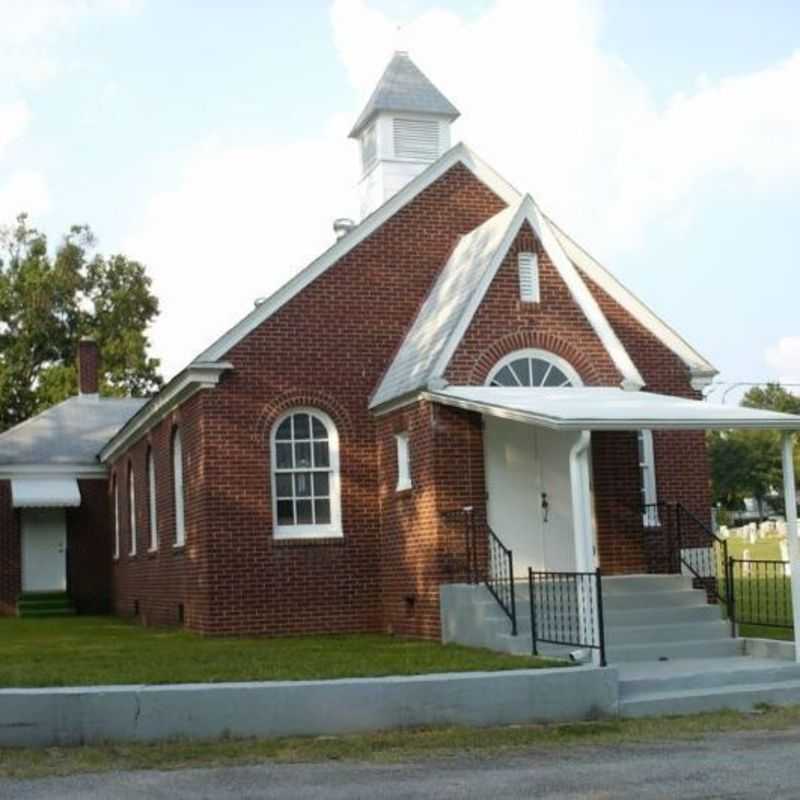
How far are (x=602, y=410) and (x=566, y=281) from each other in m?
3.95

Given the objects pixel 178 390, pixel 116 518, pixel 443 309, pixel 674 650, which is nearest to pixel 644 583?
pixel 674 650

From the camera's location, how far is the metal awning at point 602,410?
549 inches

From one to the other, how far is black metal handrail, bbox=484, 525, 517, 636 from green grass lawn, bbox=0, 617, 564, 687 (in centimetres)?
60

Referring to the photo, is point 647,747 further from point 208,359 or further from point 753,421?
point 208,359

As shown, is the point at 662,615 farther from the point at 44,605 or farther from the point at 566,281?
the point at 44,605

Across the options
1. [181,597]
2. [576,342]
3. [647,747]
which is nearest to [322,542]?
[181,597]

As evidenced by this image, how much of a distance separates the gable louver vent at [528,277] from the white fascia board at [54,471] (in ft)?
48.4

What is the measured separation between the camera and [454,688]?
38.0 feet

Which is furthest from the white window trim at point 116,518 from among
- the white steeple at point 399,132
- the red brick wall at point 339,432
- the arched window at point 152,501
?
the white steeple at point 399,132

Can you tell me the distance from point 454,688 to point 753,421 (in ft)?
16.1

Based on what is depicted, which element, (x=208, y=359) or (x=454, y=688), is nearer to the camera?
(x=454, y=688)

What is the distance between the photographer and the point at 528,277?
58.9ft

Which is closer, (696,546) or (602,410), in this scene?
(602,410)

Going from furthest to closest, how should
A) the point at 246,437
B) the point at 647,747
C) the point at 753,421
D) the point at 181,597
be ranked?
1. the point at 181,597
2. the point at 246,437
3. the point at 753,421
4. the point at 647,747
